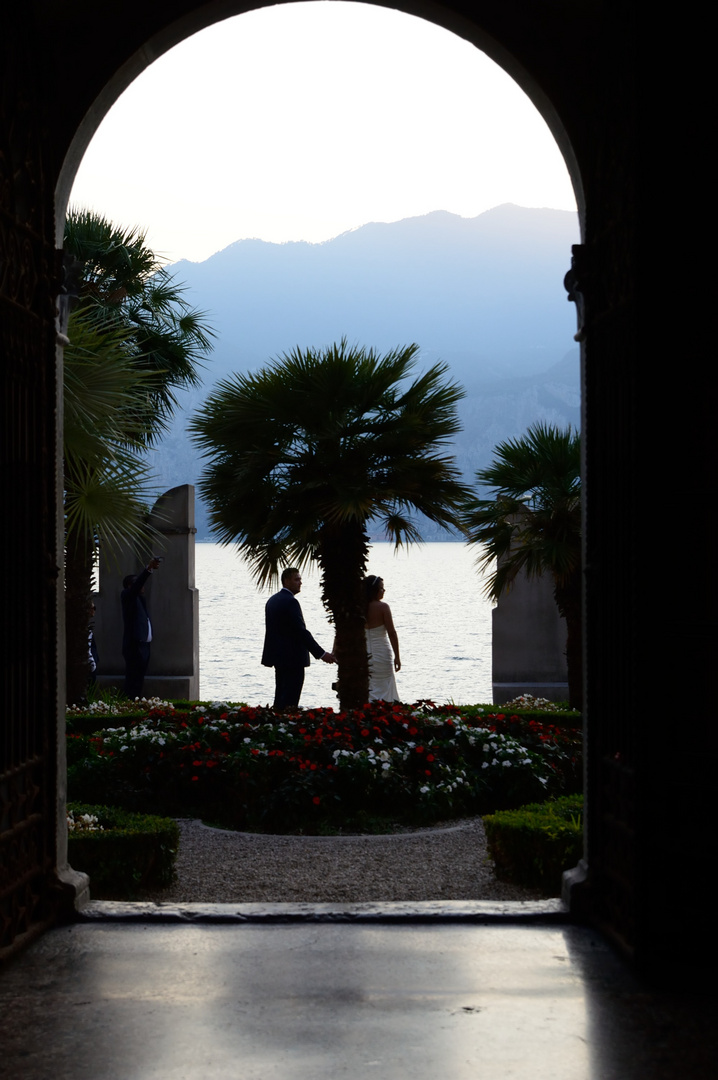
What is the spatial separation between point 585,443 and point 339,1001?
2.23 meters

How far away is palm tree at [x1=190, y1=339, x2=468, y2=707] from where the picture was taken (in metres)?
10.1

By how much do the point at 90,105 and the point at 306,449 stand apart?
20.1 ft

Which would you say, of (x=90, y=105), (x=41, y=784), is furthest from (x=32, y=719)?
(x=90, y=105)

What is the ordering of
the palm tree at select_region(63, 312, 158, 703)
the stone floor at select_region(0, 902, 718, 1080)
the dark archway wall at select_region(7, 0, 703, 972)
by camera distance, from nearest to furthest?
the stone floor at select_region(0, 902, 718, 1080), the dark archway wall at select_region(7, 0, 703, 972), the palm tree at select_region(63, 312, 158, 703)

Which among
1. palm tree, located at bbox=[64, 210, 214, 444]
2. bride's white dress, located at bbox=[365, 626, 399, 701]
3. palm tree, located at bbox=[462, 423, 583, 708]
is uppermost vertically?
palm tree, located at bbox=[64, 210, 214, 444]

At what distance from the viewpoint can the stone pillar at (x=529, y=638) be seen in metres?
13.5

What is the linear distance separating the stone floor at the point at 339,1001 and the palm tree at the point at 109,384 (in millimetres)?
2689

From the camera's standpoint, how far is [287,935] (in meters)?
3.88

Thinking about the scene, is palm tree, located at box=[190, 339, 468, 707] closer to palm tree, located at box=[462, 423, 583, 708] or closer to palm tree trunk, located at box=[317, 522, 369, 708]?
palm tree trunk, located at box=[317, 522, 369, 708]

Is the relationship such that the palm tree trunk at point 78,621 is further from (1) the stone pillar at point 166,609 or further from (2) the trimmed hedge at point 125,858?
(2) the trimmed hedge at point 125,858

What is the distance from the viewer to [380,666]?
10875 mm

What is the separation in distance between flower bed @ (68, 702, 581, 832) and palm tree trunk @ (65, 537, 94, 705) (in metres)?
4.17

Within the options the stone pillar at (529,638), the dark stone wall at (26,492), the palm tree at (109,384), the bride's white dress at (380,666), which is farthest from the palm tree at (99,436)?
the stone pillar at (529,638)

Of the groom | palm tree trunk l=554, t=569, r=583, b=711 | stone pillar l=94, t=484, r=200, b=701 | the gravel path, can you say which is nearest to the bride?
the groom
